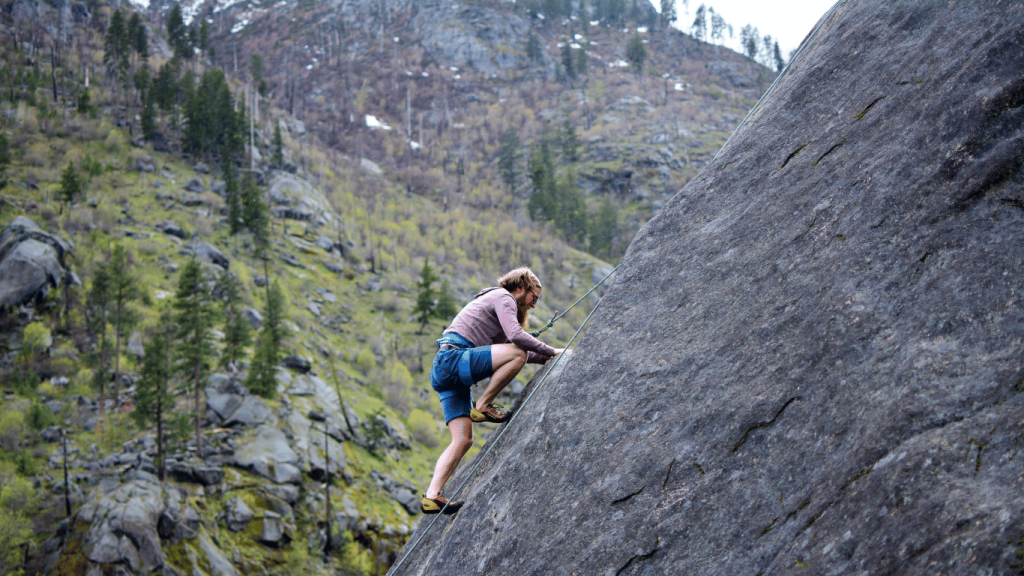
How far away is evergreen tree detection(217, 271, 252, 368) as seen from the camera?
105ft

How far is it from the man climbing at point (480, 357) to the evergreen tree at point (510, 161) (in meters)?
78.0

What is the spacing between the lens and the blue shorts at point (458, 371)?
5.18 metres

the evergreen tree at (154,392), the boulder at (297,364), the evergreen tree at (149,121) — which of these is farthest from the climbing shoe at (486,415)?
the evergreen tree at (149,121)

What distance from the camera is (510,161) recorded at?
85375 millimetres

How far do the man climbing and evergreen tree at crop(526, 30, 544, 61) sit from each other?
128169 mm

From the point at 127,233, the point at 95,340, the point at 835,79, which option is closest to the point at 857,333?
the point at 835,79

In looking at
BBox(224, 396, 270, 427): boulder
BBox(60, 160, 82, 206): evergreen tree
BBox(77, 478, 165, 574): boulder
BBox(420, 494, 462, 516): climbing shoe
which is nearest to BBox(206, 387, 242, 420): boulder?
BBox(224, 396, 270, 427): boulder

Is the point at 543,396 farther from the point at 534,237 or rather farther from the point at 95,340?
the point at 534,237

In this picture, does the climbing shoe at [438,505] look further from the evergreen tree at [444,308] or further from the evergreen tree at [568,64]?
the evergreen tree at [568,64]

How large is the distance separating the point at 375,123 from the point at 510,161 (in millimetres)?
27973

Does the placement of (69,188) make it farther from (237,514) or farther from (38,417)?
(237,514)

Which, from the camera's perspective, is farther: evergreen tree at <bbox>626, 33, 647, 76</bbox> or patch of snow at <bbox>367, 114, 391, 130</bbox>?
evergreen tree at <bbox>626, 33, 647, 76</bbox>

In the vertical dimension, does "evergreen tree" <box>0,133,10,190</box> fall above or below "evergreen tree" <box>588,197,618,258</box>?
above

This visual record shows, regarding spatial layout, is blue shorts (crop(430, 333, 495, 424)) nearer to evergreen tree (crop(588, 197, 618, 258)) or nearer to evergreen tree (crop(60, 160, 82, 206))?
evergreen tree (crop(60, 160, 82, 206))
